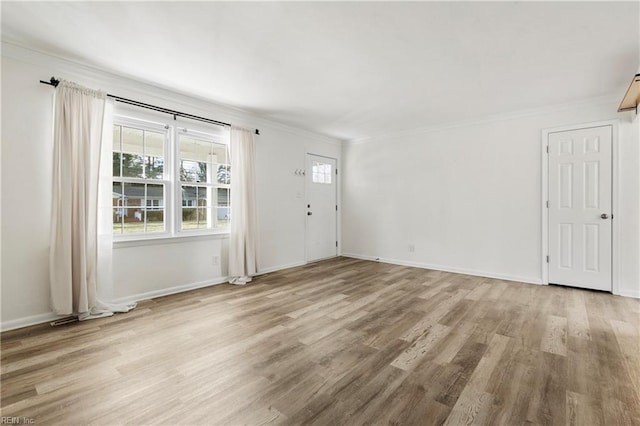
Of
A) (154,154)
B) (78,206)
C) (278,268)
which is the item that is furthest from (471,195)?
(78,206)

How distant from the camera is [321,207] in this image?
6043 mm

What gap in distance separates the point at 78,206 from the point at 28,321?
3.79ft

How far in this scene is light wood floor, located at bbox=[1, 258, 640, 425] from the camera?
160cm

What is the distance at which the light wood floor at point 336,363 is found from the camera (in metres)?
1.60

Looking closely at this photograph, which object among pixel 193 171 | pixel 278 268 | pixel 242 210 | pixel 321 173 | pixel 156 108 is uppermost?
pixel 156 108

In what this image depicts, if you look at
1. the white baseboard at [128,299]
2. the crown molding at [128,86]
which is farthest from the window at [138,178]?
the white baseboard at [128,299]

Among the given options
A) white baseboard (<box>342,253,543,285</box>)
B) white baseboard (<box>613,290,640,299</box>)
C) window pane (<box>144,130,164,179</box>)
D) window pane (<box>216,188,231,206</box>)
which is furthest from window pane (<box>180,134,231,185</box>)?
white baseboard (<box>613,290,640,299</box>)

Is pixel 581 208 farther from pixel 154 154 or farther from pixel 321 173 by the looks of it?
pixel 154 154

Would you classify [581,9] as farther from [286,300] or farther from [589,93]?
[286,300]

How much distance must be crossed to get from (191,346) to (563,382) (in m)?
2.68

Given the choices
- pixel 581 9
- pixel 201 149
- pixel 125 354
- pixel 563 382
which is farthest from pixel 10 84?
pixel 563 382

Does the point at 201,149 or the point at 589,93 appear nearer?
the point at 589,93

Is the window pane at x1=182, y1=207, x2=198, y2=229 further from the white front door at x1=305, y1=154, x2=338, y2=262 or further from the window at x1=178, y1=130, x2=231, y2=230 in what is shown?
the white front door at x1=305, y1=154, x2=338, y2=262

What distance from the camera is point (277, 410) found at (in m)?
1.60
